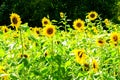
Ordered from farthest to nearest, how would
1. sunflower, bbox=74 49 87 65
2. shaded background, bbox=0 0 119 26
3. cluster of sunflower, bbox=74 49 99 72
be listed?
shaded background, bbox=0 0 119 26 → sunflower, bbox=74 49 87 65 → cluster of sunflower, bbox=74 49 99 72

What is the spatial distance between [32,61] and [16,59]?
12 centimetres

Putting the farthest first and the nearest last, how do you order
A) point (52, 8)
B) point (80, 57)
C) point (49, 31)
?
point (52, 8)
point (49, 31)
point (80, 57)

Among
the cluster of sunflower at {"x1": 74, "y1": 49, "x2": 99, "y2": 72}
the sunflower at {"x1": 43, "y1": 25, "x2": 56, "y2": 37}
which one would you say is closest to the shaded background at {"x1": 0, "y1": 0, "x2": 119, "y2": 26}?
the sunflower at {"x1": 43, "y1": 25, "x2": 56, "y2": 37}

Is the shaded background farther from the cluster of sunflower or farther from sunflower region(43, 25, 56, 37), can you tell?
the cluster of sunflower

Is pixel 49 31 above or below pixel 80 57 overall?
above

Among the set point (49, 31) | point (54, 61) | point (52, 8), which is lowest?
point (54, 61)

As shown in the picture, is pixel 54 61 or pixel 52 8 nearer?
pixel 54 61

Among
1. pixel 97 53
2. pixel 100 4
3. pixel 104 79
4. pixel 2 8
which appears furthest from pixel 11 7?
pixel 104 79

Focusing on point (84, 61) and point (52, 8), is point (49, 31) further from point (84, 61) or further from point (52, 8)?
point (52, 8)

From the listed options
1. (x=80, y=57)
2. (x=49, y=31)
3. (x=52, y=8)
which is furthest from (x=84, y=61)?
(x=52, y=8)

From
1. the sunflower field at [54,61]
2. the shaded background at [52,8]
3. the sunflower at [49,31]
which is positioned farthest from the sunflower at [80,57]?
the shaded background at [52,8]

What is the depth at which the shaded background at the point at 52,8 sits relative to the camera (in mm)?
13297

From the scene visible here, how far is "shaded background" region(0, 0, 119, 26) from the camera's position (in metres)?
13.3

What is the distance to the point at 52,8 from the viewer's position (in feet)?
44.5
